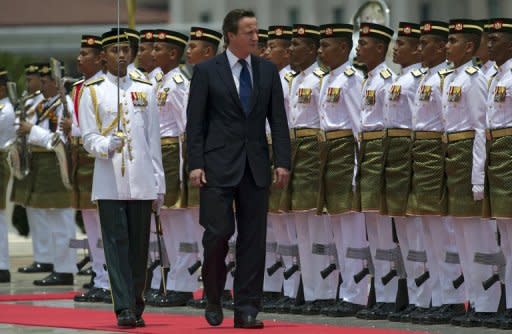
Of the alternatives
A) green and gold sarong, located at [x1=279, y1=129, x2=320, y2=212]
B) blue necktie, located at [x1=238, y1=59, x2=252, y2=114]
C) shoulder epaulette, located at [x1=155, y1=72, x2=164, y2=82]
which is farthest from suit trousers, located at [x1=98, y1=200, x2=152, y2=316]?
shoulder epaulette, located at [x1=155, y1=72, x2=164, y2=82]

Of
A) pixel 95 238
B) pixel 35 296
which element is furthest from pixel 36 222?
pixel 35 296

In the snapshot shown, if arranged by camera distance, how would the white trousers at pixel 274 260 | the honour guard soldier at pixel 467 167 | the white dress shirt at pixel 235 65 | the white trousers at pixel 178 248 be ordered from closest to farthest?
the white dress shirt at pixel 235 65, the honour guard soldier at pixel 467 167, the white trousers at pixel 274 260, the white trousers at pixel 178 248

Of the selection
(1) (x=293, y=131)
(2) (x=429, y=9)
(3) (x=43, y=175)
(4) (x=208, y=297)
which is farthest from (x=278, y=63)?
(2) (x=429, y=9)

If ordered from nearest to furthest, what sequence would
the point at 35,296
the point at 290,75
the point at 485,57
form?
the point at 485,57
the point at 290,75
the point at 35,296

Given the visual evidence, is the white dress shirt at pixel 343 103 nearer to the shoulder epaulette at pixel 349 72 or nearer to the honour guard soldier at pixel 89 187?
the shoulder epaulette at pixel 349 72

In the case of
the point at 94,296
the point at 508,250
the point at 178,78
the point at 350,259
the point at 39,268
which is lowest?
the point at 39,268

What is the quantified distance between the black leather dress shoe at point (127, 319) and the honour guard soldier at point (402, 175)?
2.27 m

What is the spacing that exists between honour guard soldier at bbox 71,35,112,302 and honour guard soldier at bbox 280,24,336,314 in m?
2.22

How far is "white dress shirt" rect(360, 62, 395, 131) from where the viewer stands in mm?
15320

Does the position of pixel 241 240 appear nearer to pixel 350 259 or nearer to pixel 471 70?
pixel 350 259

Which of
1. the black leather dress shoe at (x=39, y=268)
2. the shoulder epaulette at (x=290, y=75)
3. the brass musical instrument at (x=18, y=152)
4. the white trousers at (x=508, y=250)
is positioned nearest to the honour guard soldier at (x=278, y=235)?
the shoulder epaulette at (x=290, y=75)

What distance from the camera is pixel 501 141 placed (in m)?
14.0

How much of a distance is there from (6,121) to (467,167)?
767cm

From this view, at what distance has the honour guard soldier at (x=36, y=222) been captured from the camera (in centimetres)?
2117
